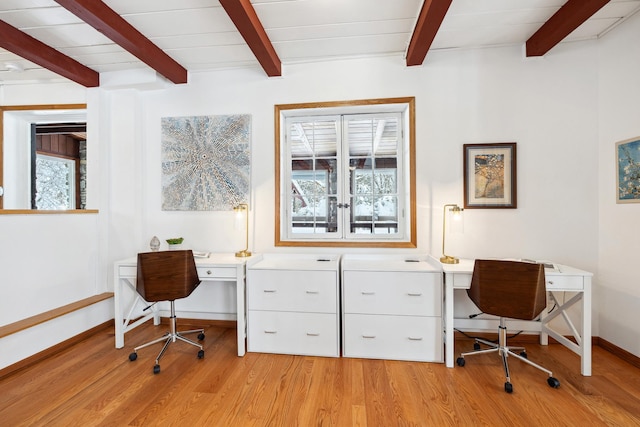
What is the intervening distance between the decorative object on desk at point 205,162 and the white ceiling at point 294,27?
0.61m

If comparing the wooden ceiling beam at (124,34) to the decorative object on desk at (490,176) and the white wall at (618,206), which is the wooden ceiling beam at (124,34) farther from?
the white wall at (618,206)

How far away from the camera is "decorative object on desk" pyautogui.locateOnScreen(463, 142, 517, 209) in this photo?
2.50 metres

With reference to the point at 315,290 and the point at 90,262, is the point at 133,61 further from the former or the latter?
the point at 315,290

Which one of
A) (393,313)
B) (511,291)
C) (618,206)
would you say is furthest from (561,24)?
(393,313)

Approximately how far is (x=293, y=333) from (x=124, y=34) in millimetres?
2694

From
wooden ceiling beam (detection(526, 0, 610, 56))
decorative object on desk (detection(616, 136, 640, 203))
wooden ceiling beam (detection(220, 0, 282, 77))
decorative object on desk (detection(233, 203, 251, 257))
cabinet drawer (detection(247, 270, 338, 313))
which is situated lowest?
cabinet drawer (detection(247, 270, 338, 313))

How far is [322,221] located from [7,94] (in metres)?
3.84

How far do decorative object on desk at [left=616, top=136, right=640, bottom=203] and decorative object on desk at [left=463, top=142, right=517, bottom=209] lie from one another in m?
0.70

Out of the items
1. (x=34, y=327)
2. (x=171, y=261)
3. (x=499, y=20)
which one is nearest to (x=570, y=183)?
(x=499, y=20)

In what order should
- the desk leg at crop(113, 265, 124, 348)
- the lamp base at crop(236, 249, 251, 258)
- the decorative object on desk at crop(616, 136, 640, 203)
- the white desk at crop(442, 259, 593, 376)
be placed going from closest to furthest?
the white desk at crop(442, 259, 593, 376) → the decorative object on desk at crop(616, 136, 640, 203) → the desk leg at crop(113, 265, 124, 348) → the lamp base at crop(236, 249, 251, 258)

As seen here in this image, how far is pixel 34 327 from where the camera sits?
2.18 meters

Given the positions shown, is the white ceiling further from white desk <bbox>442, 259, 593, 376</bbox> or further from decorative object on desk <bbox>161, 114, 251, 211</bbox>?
white desk <bbox>442, 259, 593, 376</bbox>

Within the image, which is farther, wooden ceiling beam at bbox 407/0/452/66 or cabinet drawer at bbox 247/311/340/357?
cabinet drawer at bbox 247/311/340/357

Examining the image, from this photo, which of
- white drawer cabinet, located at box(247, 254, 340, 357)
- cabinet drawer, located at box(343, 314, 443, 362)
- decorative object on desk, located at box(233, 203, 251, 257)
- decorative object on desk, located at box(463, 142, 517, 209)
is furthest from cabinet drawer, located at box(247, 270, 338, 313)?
decorative object on desk, located at box(463, 142, 517, 209)
